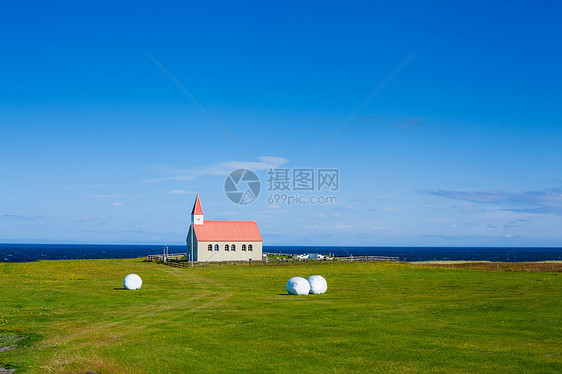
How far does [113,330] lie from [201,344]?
5.37 metres

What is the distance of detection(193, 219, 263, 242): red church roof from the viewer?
8694cm

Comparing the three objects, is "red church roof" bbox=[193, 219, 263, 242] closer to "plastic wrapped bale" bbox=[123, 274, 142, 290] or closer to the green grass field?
"plastic wrapped bale" bbox=[123, 274, 142, 290]

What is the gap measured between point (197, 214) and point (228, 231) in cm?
674

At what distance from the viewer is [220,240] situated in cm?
→ 8750

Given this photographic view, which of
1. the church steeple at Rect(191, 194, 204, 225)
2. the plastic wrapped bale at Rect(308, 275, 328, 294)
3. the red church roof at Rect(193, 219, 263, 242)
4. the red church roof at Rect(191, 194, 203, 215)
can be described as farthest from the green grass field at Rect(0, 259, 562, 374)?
the red church roof at Rect(191, 194, 203, 215)

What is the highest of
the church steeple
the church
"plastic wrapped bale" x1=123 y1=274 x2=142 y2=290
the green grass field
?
the church steeple

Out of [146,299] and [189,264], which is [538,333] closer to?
[146,299]

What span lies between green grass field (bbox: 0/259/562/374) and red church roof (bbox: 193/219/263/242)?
50.1 m

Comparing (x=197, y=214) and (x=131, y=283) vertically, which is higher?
(x=197, y=214)

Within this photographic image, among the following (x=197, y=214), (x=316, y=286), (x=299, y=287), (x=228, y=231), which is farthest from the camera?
(x=228, y=231)

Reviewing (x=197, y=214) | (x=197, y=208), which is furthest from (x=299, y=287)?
(x=197, y=208)

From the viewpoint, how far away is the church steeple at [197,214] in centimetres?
8800

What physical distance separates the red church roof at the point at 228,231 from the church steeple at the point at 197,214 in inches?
31.4

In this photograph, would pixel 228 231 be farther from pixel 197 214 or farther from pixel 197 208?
pixel 197 208
